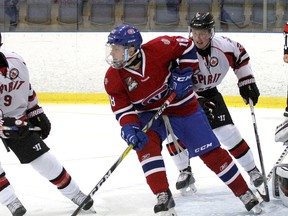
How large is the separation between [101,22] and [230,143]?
3.77 meters

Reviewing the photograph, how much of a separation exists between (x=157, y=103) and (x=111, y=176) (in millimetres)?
1069

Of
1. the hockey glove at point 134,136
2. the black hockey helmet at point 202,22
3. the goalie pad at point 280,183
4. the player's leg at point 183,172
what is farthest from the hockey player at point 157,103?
the player's leg at point 183,172

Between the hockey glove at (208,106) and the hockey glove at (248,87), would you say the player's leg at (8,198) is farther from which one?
the hockey glove at (248,87)

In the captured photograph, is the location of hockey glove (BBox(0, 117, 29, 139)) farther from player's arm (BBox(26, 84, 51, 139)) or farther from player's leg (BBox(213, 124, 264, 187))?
player's leg (BBox(213, 124, 264, 187))

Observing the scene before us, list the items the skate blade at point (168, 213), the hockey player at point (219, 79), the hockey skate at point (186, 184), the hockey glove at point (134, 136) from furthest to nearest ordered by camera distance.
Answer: the hockey skate at point (186, 184), the hockey player at point (219, 79), the skate blade at point (168, 213), the hockey glove at point (134, 136)

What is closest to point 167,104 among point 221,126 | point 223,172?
point 223,172

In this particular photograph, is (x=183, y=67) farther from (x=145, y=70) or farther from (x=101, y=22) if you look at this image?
(x=101, y=22)

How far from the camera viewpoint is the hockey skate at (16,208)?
344cm

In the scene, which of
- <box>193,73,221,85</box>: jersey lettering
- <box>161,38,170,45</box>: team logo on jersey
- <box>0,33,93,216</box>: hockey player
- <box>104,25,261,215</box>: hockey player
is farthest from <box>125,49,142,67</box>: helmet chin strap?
<box>193,73,221,85</box>: jersey lettering

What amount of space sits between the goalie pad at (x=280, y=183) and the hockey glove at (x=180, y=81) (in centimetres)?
64

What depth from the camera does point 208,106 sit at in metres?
3.82

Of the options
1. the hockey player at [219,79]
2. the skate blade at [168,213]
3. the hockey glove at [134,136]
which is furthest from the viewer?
the hockey player at [219,79]

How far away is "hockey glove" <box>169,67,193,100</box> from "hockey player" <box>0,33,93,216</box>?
0.65 m

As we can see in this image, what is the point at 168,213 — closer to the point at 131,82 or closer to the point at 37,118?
the point at 131,82
